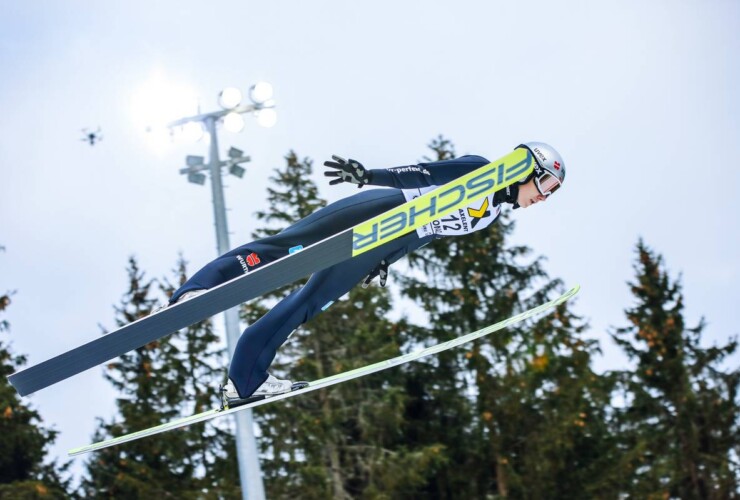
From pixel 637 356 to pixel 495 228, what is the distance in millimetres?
4665

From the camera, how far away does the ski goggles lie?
19.6ft

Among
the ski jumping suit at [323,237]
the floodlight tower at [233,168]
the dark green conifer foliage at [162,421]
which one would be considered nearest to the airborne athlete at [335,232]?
the ski jumping suit at [323,237]

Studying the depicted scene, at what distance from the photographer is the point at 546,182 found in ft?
19.7

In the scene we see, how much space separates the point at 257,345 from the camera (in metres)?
5.93

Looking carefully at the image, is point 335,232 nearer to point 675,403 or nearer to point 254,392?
point 254,392

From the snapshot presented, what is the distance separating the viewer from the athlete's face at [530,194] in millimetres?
6027

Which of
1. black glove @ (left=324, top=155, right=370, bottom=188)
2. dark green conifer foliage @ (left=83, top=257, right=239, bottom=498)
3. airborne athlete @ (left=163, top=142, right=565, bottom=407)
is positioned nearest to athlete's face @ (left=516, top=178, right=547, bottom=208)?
airborne athlete @ (left=163, top=142, right=565, bottom=407)

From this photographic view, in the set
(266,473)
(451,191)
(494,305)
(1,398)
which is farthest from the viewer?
(494,305)

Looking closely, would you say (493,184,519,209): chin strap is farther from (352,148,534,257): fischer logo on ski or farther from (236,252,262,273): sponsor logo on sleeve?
(236,252,262,273): sponsor logo on sleeve

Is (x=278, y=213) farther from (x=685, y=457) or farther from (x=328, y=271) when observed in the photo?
(x=328, y=271)

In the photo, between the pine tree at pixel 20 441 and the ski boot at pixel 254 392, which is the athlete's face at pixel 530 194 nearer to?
the ski boot at pixel 254 392

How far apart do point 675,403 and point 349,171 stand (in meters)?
15.4

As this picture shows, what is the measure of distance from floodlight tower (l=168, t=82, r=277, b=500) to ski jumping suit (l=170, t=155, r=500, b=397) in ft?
11.7

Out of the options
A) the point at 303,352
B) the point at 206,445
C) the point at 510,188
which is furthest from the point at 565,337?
the point at 510,188
